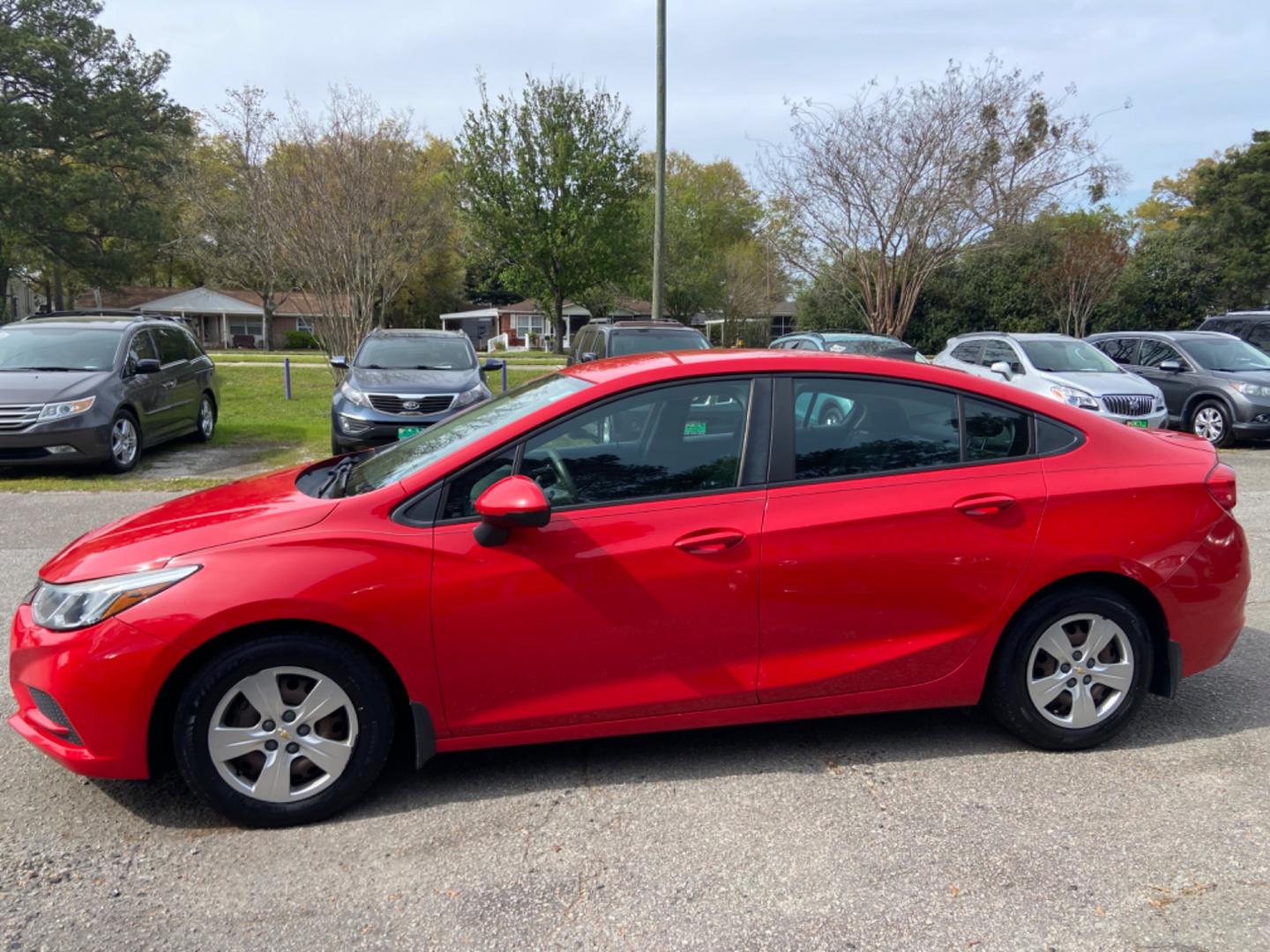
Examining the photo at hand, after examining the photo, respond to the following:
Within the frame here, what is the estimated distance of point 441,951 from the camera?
8.29 feet

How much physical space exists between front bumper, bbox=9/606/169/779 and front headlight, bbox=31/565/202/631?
4cm

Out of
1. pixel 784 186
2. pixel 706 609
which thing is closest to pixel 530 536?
pixel 706 609

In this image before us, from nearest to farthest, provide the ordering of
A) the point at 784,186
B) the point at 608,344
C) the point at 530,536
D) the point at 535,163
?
1. the point at 530,536
2. the point at 608,344
3. the point at 784,186
4. the point at 535,163

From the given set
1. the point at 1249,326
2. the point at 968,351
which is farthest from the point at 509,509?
the point at 1249,326

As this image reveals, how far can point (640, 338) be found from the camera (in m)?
12.8

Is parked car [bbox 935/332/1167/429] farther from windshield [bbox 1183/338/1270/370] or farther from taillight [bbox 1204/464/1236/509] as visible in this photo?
taillight [bbox 1204/464/1236/509]

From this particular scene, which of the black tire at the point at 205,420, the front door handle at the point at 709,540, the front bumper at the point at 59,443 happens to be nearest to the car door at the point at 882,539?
the front door handle at the point at 709,540

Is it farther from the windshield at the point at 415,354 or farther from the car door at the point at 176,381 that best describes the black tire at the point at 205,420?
the windshield at the point at 415,354

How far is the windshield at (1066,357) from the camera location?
43.0 ft

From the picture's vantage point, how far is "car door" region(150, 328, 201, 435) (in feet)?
37.4

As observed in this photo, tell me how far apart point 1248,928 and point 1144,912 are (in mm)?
265

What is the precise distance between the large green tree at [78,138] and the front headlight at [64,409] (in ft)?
99.1

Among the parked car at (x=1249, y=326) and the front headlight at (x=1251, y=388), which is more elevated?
the parked car at (x=1249, y=326)

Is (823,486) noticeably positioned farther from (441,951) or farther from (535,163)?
(535,163)
